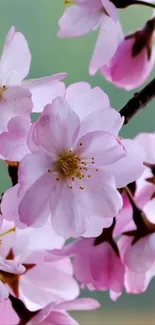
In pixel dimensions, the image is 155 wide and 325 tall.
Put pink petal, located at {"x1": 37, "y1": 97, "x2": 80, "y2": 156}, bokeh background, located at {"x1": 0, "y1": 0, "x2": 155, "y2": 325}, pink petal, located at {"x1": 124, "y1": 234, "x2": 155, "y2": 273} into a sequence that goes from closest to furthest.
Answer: pink petal, located at {"x1": 37, "y1": 97, "x2": 80, "y2": 156} < pink petal, located at {"x1": 124, "y1": 234, "x2": 155, "y2": 273} < bokeh background, located at {"x1": 0, "y1": 0, "x2": 155, "y2": 325}

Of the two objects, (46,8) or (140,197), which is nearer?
(140,197)

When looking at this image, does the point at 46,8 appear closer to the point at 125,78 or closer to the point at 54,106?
the point at 125,78

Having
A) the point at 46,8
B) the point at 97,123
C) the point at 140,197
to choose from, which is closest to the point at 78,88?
the point at 97,123

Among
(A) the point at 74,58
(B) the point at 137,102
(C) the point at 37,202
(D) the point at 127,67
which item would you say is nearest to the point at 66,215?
(C) the point at 37,202

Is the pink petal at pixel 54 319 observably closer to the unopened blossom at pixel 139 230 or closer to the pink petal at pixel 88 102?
the unopened blossom at pixel 139 230

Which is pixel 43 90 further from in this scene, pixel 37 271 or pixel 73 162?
pixel 37 271

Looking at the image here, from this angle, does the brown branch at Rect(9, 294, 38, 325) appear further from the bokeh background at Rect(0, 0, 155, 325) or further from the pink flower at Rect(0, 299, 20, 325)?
the bokeh background at Rect(0, 0, 155, 325)

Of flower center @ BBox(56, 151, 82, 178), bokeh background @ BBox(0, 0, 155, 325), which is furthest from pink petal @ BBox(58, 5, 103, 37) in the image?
bokeh background @ BBox(0, 0, 155, 325)

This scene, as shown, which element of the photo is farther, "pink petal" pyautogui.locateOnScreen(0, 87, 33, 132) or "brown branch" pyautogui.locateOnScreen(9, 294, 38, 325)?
"brown branch" pyautogui.locateOnScreen(9, 294, 38, 325)
